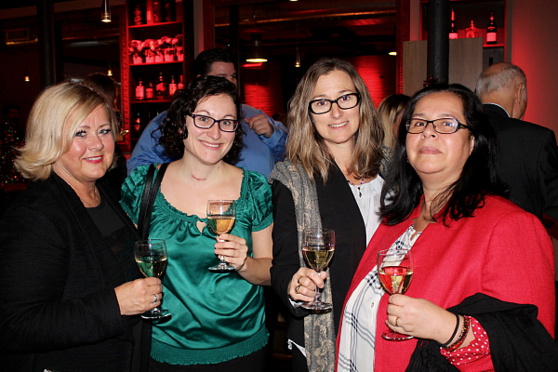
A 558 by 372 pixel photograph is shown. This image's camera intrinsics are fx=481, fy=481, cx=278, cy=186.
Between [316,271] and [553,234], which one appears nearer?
[316,271]

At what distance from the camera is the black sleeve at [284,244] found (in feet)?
6.29

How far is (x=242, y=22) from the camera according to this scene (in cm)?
845

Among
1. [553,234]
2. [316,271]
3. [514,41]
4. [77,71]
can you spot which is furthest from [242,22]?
[77,71]

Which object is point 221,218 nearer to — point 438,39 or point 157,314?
point 157,314

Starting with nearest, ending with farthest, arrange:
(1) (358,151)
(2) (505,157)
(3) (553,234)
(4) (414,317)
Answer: (4) (414,317) < (1) (358,151) < (2) (505,157) < (3) (553,234)

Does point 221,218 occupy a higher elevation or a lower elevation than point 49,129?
lower

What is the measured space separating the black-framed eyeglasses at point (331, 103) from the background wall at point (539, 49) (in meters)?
4.50

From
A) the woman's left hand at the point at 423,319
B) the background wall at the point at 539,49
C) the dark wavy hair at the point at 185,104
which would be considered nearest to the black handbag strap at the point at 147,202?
the dark wavy hair at the point at 185,104

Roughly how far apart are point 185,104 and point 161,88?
5482 mm

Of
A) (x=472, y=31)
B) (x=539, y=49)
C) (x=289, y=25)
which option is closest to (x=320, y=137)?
(x=539, y=49)

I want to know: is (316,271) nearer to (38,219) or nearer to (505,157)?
(38,219)

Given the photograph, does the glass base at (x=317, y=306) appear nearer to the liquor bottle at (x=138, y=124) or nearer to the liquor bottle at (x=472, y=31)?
the liquor bottle at (x=472, y=31)

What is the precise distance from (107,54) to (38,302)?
1476cm

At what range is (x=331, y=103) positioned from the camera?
2184 millimetres
